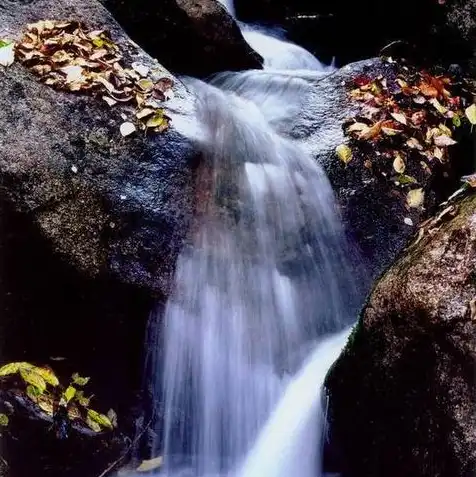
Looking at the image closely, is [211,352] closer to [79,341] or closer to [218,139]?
[79,341]

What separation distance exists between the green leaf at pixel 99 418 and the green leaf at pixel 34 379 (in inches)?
14.2

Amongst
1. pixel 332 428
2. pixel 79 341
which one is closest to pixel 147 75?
pixel 79 341

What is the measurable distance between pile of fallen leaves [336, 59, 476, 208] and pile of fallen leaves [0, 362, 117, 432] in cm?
283

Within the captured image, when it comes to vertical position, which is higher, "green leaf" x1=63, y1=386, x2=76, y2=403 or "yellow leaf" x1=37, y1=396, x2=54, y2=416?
"yellow leaf" x1=37, y1=396, x2=54, y2=416

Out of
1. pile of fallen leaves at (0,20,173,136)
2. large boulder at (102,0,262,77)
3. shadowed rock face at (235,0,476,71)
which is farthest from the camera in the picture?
large boulder at (102,0,262,77)

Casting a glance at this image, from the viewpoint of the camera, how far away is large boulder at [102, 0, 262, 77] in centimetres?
604

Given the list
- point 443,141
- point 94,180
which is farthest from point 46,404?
point 443,141

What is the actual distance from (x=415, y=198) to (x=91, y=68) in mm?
2876

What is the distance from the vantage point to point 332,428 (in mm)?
3354

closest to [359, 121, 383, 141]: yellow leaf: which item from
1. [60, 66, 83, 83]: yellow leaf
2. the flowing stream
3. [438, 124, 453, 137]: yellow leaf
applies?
the flowing stream

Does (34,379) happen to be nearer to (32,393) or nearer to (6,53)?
(32,393)

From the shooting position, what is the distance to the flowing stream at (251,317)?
3641 millimetres

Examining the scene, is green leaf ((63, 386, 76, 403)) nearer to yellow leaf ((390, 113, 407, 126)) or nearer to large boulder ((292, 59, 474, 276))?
large boulder ((292, 59, 474, 276))

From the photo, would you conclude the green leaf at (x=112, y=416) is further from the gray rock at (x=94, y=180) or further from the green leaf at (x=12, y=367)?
the gray rock at (x=94, y=180)
